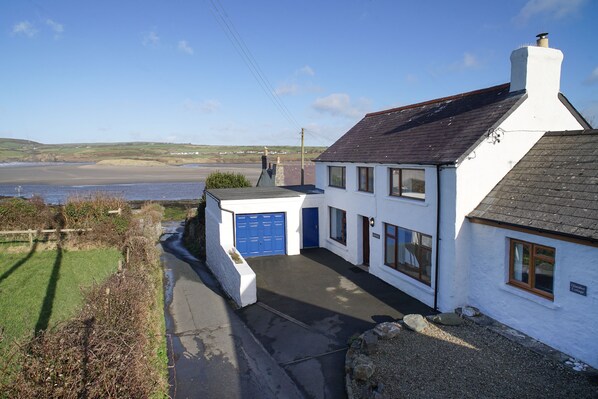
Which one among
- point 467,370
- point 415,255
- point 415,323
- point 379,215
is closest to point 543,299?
point 467,370

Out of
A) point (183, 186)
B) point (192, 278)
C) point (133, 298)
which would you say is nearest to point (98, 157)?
point (183, 186)

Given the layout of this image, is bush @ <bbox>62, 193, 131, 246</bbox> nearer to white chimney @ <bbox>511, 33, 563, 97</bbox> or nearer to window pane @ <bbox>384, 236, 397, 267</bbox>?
window pane @ <bbox>384, 236, 397, 267</bbox>

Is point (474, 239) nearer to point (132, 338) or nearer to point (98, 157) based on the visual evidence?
point (132, 338)

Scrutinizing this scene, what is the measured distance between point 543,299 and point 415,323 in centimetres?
300

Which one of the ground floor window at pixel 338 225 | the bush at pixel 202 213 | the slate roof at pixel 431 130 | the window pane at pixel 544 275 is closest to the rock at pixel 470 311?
the window pane at pixel 544 275

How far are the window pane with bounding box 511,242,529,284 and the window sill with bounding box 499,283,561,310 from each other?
29 cm

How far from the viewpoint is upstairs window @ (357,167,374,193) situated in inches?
639

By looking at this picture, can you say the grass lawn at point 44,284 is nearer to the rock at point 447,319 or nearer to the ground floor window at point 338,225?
the rock at point 447,319

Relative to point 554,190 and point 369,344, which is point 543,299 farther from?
point 369,344

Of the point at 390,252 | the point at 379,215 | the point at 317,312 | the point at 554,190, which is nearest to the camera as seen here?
the point at 554,190

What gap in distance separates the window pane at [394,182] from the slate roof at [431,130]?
497 millimetres

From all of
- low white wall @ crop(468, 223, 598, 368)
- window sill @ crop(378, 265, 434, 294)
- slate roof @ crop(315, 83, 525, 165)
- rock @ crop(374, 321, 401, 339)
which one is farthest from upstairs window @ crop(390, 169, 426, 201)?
rock @ crop(374, 321, 401, 339)

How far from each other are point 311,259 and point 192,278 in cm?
557

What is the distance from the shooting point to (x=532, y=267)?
9.90 m
